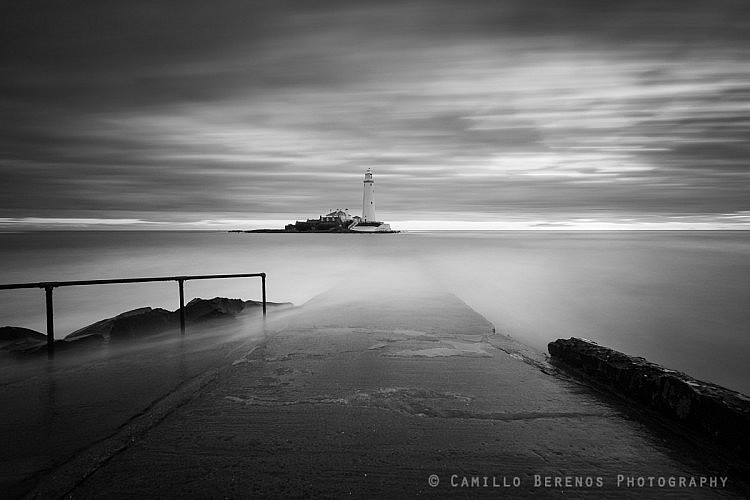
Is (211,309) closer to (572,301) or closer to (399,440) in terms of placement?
(399,440)

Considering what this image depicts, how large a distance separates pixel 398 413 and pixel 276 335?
348 centimetres

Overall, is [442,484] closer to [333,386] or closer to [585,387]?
[333,386]

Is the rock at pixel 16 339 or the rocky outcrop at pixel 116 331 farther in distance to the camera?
the rock at pixel 16 339

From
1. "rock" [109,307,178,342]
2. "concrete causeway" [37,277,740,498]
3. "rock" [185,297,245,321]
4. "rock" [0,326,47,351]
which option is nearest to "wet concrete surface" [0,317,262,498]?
"concrete causeway" [37,277,740,498]

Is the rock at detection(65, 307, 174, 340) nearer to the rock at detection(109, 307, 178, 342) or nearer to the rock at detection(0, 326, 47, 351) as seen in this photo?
the rock at detection(109, 307, 178, 342)

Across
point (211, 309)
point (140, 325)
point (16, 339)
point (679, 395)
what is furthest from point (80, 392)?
point (679, 395)

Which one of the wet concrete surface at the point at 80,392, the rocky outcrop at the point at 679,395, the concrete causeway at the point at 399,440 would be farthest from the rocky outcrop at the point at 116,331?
the rocky outcrop at the point at 679,395

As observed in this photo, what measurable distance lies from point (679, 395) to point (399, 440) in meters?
2.12

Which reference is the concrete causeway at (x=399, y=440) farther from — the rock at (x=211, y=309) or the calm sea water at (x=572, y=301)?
the calm sea water at (x=572, y=301)

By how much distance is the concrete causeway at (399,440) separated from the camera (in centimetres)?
233

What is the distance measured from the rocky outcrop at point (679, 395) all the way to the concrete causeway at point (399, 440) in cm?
18

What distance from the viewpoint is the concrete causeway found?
2326 mm

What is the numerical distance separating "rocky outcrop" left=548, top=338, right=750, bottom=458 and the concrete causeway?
0.60 ft

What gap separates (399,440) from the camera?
284cm
